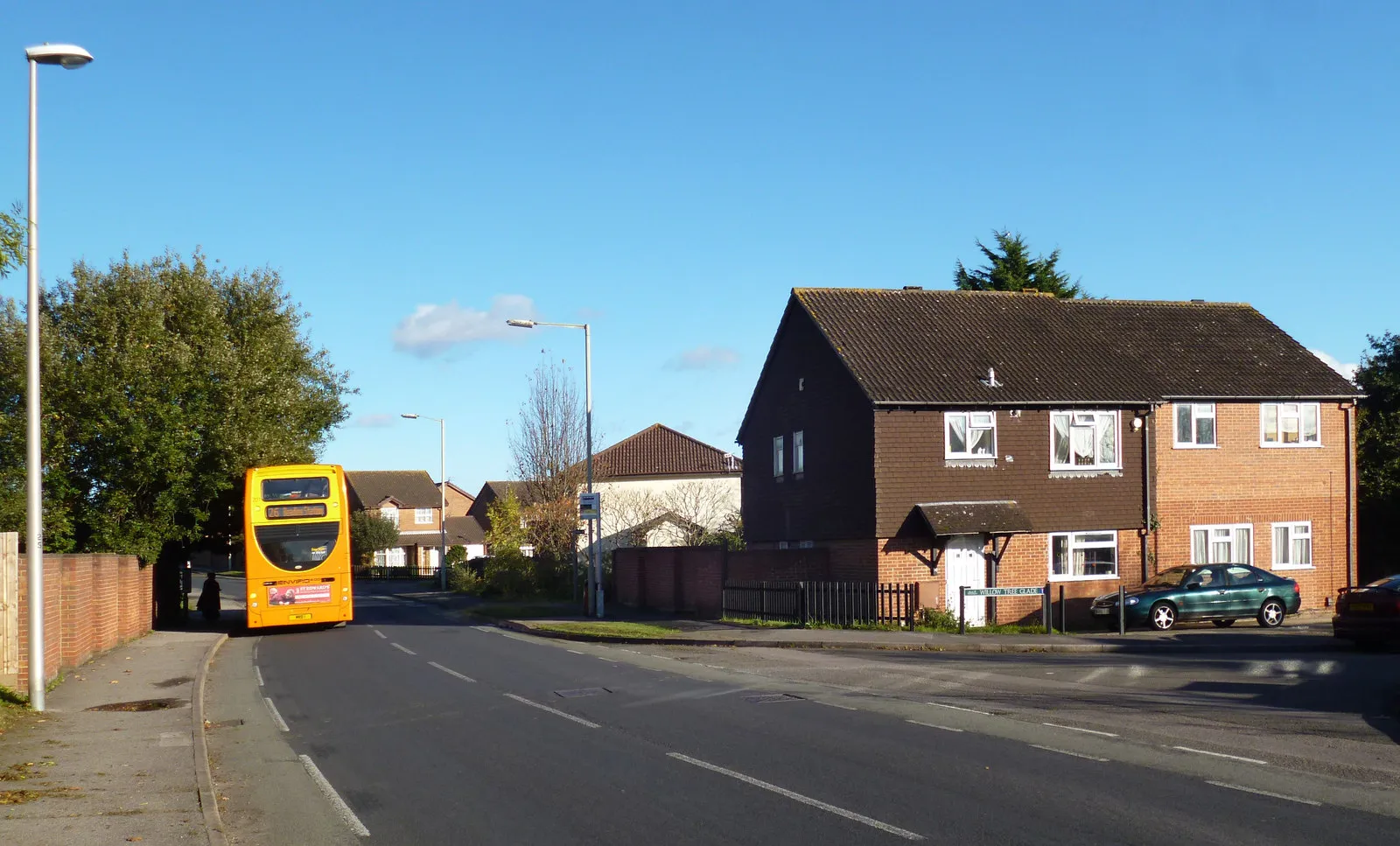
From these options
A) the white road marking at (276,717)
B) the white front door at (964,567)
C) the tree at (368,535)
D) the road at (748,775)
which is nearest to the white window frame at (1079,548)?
the white front door at (964,567)

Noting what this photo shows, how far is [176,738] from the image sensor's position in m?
13.4

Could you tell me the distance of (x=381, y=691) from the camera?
60.2ft

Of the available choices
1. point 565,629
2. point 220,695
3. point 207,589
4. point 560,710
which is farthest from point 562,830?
point 207,589

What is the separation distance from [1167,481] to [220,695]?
80.0ft

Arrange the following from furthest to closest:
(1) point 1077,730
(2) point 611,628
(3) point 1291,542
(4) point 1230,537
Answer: (3) point 1291,542 → (4) point 1230,537 → (2) point 611,628 → (1) point 1077,730

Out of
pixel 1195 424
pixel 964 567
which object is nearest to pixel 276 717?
pixel 964 567

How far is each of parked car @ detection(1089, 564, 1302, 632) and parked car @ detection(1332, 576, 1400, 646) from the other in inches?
185

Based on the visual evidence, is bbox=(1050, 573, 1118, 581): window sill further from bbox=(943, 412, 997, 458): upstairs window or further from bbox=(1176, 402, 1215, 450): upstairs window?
bbox=(1176, 402, 1215, 450): upstairs window

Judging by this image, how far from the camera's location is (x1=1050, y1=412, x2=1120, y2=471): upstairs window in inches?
1266

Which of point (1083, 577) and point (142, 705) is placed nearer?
point (142, 705)

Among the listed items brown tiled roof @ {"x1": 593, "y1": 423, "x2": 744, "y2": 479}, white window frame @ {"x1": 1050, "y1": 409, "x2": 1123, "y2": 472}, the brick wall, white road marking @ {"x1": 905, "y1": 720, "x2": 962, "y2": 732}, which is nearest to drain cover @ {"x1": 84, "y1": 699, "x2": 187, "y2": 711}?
the brick wall

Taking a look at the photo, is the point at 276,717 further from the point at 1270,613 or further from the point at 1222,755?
the point at 1270,613

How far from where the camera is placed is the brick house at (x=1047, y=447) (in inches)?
1216

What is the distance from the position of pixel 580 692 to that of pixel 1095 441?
1956 centimetres
